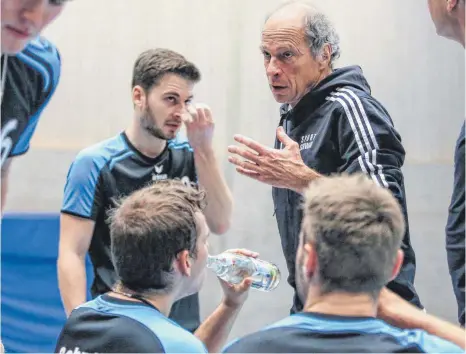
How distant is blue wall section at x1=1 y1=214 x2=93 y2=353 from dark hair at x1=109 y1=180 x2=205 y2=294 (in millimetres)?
1723

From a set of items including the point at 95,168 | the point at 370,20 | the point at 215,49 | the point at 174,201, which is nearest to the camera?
the point at 174,201

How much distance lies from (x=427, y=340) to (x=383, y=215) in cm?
18

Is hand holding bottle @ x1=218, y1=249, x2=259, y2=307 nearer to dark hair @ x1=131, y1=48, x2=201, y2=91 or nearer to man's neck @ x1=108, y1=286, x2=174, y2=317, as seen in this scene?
man's neck @ x1=108, y1=286, x2=174, y2=317

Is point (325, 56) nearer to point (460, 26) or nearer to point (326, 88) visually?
point (326, 88)

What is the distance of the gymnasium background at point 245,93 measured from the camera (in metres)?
3.24

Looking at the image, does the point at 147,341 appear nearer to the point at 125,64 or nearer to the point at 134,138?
the point at 134,138

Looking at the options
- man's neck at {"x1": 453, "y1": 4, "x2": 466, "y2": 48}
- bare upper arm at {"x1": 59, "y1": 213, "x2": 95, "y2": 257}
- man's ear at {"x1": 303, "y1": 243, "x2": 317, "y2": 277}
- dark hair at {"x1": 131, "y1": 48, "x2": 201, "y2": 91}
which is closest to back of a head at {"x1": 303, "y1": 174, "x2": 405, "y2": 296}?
man's ear at {"x1": 303, "y1": 243, "x2": 317, "y2": 277}

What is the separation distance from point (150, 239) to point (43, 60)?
521 millimetres

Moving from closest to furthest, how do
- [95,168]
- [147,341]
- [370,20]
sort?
[147,341], [95,168], [370,20]

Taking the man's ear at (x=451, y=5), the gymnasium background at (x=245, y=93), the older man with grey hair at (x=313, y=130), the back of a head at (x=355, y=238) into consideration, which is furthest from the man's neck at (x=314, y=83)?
the gymnasium background at (x=245, y=93)

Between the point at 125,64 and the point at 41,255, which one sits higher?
the point at 125,64

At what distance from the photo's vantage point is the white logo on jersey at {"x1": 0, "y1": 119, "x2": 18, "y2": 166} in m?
1.44

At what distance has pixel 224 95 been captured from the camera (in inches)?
134

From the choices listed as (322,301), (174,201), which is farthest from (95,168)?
(322,301)
